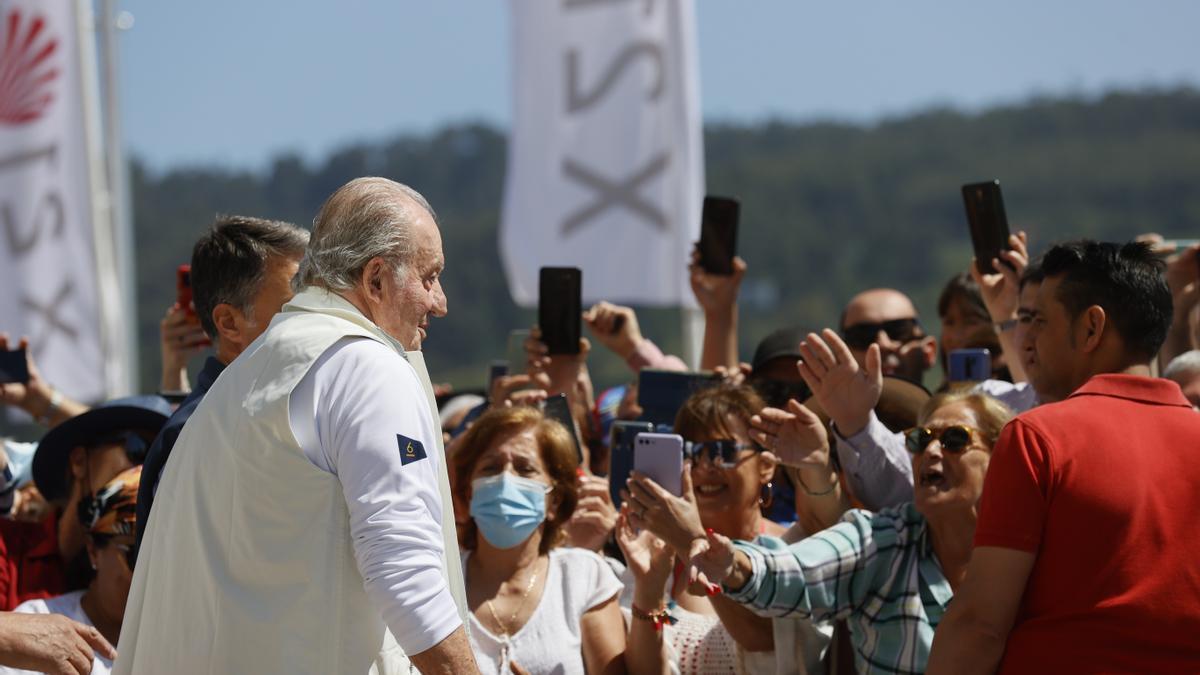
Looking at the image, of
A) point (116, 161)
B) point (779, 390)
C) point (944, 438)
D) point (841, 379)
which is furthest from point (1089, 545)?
point (116, 161)

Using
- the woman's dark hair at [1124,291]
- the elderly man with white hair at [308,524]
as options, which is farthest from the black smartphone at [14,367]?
the woman's dark hair at [1124,291]

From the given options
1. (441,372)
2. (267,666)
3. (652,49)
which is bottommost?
(441,372)

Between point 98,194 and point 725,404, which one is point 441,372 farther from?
point 725,404

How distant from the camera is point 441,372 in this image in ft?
259

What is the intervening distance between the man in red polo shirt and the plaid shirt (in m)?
0.60

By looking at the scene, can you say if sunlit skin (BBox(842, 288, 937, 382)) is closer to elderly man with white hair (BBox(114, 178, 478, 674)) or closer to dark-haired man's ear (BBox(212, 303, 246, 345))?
dark-haired man's ear (BBox(212, 303, 246, 345))

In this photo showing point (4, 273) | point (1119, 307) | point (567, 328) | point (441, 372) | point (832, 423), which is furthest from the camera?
point (441, 372)

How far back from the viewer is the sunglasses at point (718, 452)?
501 centimetres

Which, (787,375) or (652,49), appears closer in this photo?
(787,375)

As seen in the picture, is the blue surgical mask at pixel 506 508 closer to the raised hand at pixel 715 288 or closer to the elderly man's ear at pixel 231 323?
the elderly man's ear at pixel 231 323

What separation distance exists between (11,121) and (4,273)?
3.23ft

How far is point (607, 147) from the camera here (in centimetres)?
873

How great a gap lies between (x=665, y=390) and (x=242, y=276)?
2002 millimetres

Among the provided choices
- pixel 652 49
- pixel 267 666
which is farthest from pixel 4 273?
pixel 267 666
